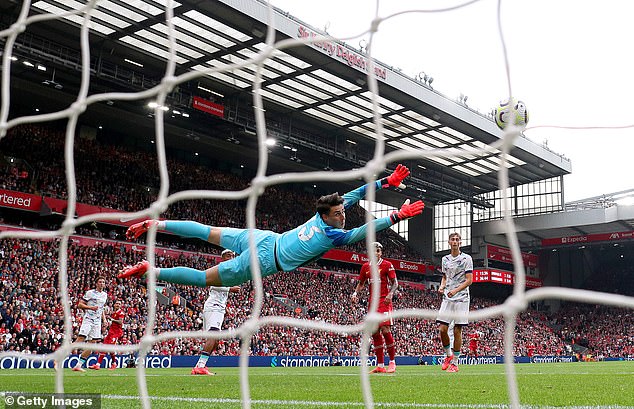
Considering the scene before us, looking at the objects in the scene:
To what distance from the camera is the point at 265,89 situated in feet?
82.8

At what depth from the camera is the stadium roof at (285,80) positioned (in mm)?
20031

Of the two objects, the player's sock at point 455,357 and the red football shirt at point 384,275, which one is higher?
the red football shirt at point 384,275

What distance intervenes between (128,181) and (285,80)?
8979mm

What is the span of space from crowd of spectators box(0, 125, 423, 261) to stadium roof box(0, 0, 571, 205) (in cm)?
240

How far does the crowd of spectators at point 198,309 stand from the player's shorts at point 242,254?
12.6 meters

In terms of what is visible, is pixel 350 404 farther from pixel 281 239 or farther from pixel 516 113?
pixel 516 113

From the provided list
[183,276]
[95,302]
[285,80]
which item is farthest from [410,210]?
[285,80]

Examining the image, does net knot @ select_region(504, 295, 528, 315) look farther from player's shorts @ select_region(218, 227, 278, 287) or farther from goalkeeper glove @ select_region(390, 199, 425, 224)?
player's shorts @ select_region(218, 227, 278, 287)

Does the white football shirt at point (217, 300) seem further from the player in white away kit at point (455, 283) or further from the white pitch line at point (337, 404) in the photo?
the white pitch line at point (337, 404)

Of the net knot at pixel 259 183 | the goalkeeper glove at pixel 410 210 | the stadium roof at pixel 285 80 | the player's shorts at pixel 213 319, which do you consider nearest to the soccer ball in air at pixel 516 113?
the goalkeeper glove at pixel 410 210

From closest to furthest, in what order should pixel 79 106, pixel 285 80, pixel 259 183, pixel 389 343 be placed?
pixel 259 183 < pixel 79 106 < pixel 389 343 < pixel 285 80

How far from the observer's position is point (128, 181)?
28.1 m

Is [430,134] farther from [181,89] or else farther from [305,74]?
[181,89]

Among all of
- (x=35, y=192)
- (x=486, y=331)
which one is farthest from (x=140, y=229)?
(x=486, y=331)
